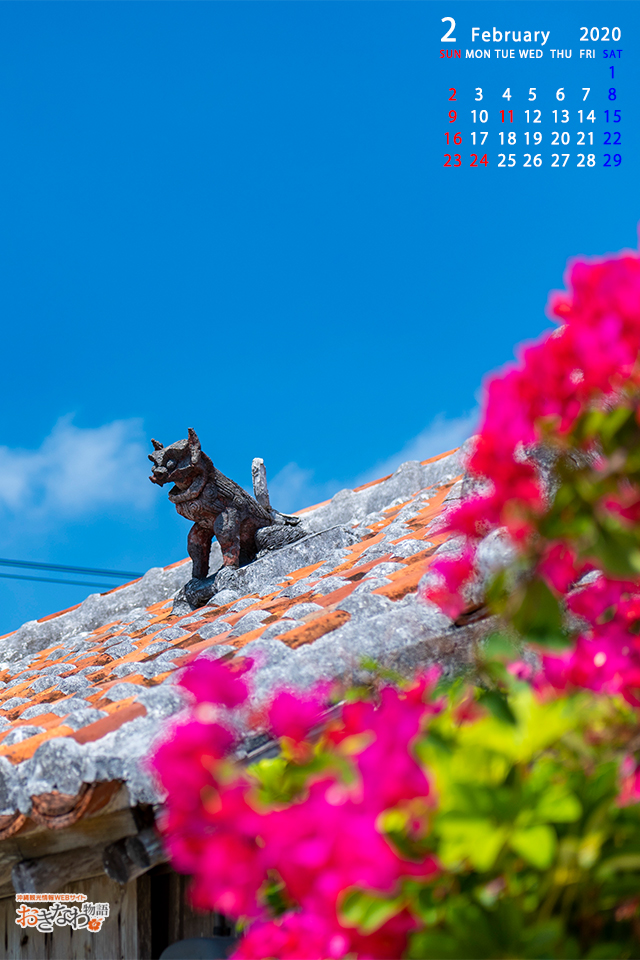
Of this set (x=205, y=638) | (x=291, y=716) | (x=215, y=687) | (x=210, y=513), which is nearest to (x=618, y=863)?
(x=291, y=716)

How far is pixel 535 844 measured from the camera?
0.99m

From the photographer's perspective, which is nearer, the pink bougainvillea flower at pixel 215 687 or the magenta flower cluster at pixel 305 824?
the magenta flower cluster at pixel 305 824

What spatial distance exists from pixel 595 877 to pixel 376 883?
0.41 meters

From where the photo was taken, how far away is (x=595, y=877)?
3.68ft

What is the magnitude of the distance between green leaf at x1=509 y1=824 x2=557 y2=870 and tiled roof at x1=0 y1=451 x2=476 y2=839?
116cm

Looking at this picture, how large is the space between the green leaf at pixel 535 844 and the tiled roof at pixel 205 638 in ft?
3.82

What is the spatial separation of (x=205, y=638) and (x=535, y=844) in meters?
3.33

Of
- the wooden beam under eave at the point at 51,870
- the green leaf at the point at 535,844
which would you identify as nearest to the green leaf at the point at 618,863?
the green leaf at the point at 535,844

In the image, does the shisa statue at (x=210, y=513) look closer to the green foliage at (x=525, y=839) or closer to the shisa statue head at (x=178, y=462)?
the shisa statue head at (x=178, y=462)

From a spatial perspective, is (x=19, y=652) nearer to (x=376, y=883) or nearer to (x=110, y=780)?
(x=110, y=780)

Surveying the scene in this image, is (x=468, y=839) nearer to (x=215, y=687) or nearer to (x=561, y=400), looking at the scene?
(x=215, y=687)

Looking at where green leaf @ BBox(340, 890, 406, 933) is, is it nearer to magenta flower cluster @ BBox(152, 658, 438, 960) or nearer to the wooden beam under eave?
magenta flower cluster @ BBox(152, 658, 438, 960)

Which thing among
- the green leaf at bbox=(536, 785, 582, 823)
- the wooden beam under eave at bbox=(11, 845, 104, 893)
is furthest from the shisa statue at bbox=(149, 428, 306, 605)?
the green leaf at bbox=(536, 785, 582, 823)

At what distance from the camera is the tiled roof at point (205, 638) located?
2.04 metres
